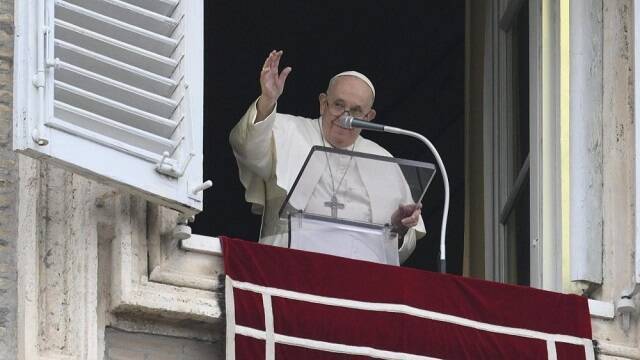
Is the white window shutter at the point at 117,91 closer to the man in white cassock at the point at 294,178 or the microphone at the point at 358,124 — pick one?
the man in white cassock at the point at 294,178

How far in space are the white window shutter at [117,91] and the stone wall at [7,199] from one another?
29 cm

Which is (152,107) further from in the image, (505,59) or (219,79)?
(219,79)

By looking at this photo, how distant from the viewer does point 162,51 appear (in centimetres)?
1015

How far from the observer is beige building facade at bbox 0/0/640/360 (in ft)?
32.1

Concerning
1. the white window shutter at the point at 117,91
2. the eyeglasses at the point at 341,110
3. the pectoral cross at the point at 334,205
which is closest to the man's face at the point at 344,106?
the eyeglasses at the point at 341,110

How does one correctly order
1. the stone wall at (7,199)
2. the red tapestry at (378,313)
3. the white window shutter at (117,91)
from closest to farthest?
the white window shutter at (117,91) < the stone wall at (7,199) < the red tapestry at (378,313)

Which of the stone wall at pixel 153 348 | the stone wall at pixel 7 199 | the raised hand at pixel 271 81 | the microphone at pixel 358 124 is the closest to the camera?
the stone wall at pixel 7 199

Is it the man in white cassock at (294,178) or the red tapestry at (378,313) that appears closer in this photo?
the red tapestry at (378,313)

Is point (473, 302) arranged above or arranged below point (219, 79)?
below

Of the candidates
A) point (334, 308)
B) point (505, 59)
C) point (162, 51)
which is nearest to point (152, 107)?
point (162, 51)

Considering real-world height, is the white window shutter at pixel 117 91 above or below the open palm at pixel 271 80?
below

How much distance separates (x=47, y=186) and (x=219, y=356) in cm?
78

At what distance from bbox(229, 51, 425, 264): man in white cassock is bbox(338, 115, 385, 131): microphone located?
0.13 m

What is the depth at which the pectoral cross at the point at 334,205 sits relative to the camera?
425 inches
